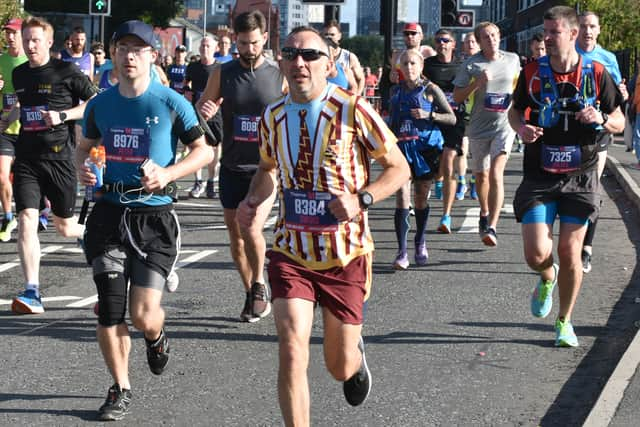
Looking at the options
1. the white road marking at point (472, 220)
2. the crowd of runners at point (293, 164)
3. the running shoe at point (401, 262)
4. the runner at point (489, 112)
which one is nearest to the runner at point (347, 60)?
the crowd of runners at point (293, 164)

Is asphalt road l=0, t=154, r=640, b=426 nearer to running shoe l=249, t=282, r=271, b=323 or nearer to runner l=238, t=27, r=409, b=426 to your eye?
running shoe l=249, t=282, r=271, b=323

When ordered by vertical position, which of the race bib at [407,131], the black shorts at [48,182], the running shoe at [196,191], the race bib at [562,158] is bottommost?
the running shoe at [196,191]

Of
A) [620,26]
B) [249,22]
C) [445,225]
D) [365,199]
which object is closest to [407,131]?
[445,225]

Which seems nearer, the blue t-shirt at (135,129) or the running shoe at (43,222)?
the blue t-shirt at (135,129)

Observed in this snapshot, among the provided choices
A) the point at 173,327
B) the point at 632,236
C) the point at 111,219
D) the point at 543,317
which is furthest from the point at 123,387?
the point at 632,236

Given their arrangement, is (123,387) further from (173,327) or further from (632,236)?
(632,236)

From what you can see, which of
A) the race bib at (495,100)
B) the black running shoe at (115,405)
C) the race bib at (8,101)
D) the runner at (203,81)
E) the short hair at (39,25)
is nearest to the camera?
the black running shoe at (115,405)

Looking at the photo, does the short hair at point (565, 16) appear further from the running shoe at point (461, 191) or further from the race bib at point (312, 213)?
the running shoe at point (461, 191)

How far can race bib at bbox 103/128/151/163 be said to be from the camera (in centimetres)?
629

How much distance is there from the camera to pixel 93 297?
941 centimetres

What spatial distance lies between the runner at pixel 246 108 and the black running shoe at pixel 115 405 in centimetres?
246

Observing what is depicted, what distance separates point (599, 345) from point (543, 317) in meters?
0.85

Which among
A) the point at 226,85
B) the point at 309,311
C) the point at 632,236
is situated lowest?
the point at 632,236

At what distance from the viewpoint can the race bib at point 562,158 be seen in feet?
25.0
